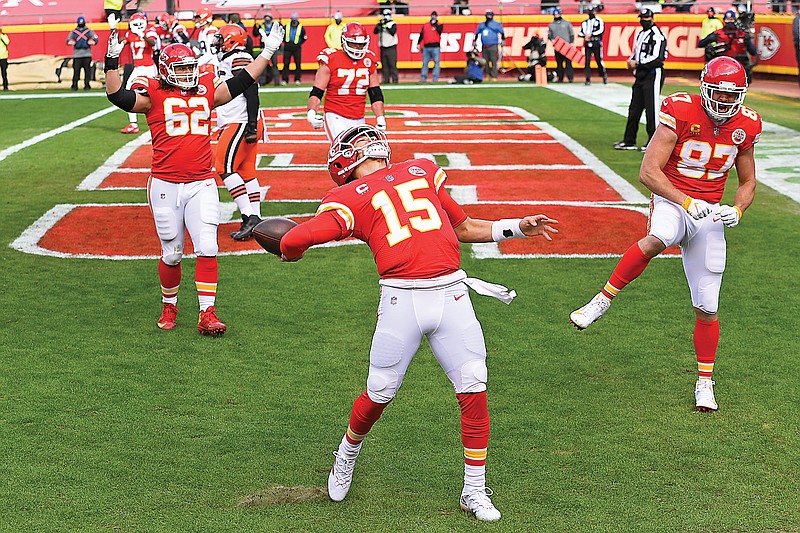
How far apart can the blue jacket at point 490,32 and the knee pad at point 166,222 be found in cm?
2269

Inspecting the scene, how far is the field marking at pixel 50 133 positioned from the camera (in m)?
17.2

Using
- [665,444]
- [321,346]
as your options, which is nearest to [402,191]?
[665,444]

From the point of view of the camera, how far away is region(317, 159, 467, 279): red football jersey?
16.3ft

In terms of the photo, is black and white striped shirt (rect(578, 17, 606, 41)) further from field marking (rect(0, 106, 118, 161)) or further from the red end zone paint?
field marking (rect(0, 106, 118, 161))

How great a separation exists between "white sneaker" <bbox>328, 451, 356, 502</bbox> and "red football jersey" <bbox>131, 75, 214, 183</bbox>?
3.57 m

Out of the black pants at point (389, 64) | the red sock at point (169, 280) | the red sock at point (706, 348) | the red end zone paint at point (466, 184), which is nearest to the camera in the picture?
the red sock at point (706, 348)

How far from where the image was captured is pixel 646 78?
55.4 ft

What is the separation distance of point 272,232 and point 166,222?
331 centimetres

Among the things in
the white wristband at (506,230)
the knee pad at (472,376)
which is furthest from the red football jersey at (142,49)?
the knee pad at (472,376)

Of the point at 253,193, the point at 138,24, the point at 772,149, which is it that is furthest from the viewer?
the point at 138,24

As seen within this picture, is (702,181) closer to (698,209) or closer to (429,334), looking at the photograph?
(698,209)

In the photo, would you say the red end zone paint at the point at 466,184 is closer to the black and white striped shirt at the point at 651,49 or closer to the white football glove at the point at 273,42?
the black and white striped shirt at the point at 651,49

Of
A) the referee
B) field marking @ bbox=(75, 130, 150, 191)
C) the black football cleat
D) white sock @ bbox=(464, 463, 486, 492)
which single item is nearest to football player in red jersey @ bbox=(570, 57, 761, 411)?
white sock @ bbox=(464, 463, 486, 492)

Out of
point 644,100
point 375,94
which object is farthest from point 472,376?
point 644,100
